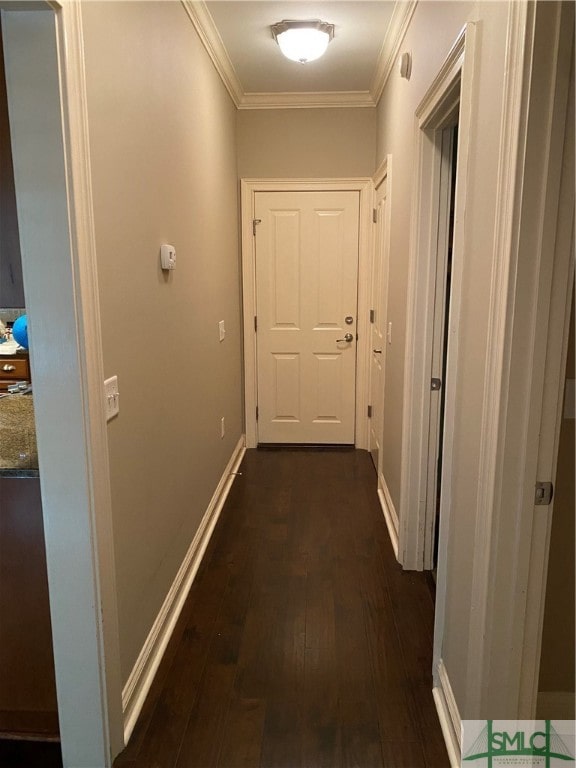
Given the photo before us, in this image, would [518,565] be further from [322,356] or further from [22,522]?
[322,356]

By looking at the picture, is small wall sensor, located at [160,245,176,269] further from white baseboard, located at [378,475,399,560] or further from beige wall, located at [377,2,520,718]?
white baseboard, located at [378,475,399,560]

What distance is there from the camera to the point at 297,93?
3820 millimetres

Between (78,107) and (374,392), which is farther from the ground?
(78,107)

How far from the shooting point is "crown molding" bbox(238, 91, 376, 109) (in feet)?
12.5

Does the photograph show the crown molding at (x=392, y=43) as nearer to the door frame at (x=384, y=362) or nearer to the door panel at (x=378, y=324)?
the door frame at (x=384, y=362)

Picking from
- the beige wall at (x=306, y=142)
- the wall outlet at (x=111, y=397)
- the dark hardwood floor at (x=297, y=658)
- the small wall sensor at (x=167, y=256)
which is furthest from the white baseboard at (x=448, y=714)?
the beige wall at (x=306, y=142)

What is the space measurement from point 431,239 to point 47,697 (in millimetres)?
2190

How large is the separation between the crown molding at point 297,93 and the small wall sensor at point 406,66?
0.15m

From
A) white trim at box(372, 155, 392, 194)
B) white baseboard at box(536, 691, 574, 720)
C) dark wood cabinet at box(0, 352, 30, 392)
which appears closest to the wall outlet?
dark wood cabinet at box(0, 352, 30, 392)

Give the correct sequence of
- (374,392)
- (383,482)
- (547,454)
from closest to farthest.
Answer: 1. (547,454)
2. (383,482)
3. (374,392)

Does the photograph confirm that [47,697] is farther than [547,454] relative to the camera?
Yes

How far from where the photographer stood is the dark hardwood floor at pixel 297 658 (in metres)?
1.62

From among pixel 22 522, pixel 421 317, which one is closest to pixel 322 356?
pixel 421 317

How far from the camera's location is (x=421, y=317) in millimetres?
2342
